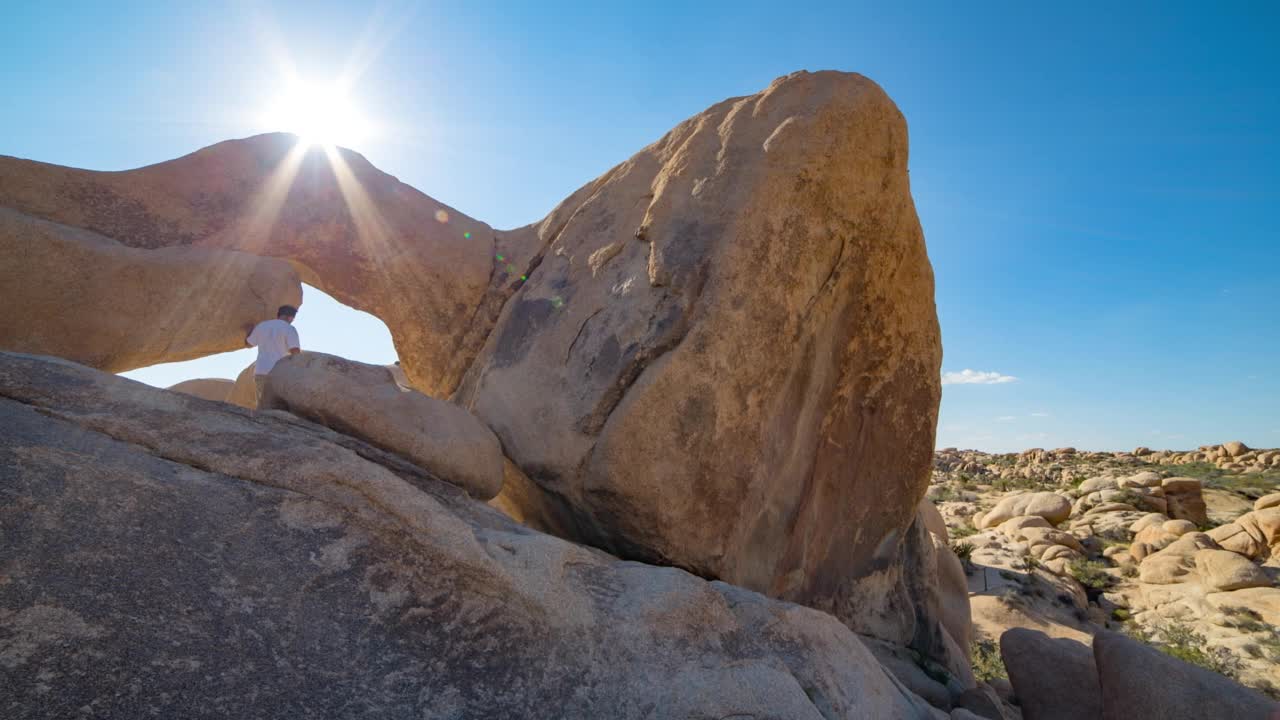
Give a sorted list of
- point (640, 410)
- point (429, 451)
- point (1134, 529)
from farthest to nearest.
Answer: point (1134, 529)
point (640, 410)
point (429, 451)

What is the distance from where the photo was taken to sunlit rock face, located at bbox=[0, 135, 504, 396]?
482 cm

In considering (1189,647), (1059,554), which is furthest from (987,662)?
(1059,554)

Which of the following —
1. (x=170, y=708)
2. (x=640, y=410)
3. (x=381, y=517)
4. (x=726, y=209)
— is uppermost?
(x=726, y=209)

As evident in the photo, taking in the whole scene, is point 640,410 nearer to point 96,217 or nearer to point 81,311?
point 81,311

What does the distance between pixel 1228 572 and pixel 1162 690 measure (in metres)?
10.8

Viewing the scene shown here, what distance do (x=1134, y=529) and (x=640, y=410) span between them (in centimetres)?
1648

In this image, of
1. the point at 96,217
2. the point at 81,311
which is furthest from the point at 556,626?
the point at 96,217

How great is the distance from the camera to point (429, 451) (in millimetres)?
3777

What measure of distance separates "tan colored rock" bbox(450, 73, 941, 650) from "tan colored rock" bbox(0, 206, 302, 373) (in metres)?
1.75

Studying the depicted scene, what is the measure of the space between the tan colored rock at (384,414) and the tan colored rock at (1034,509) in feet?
56.8

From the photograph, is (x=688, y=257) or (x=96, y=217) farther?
(x=96, y=217)

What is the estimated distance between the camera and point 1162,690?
369 cm

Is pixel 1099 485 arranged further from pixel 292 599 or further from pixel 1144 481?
pixel 292 599

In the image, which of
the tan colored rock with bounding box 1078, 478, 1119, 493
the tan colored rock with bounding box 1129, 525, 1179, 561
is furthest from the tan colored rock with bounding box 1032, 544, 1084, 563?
the tan colored rock with bounding box 1078, 478, 1119, 493
